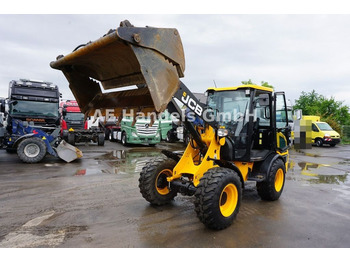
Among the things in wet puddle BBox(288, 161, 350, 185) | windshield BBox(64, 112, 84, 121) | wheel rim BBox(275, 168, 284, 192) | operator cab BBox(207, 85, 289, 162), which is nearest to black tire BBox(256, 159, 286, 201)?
wheel rim BBox(275, 168, 284, 192)

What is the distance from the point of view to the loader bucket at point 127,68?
3295mm

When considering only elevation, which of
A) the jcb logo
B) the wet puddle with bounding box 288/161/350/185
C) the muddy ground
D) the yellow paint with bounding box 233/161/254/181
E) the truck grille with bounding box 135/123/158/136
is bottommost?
the muddy ground

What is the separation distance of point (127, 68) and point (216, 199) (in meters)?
2.35

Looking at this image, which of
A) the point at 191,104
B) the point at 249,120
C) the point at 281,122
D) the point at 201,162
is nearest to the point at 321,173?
the point at 281,122

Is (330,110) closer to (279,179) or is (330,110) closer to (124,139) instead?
(124,139)

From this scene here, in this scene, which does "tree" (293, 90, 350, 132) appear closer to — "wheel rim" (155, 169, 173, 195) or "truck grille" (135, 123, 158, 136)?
"truck grille" (135, 123, 158, 136)

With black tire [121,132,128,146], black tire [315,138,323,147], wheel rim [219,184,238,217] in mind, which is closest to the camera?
wheel rim [219,184,238,217]

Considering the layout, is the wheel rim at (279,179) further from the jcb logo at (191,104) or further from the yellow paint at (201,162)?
the jcb logo at (191,104)

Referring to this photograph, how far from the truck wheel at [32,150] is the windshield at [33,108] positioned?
81.3 inches

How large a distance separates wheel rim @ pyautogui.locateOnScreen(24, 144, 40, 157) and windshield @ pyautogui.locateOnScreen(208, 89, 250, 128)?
6971mm

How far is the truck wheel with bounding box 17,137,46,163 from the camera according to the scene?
924 cm

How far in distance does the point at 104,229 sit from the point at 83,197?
5.67ft

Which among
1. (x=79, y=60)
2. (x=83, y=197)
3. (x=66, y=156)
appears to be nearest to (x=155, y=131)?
(x=66, y=156)
